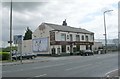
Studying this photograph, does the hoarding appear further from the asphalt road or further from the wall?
the asphalt road

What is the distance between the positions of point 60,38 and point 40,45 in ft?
19.8

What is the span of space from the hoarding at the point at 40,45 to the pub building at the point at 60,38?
0.53 meters

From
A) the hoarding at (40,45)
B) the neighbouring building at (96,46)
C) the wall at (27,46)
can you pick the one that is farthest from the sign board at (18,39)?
the neighbouring building at (96,46)

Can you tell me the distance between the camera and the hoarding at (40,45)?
67.4 meters

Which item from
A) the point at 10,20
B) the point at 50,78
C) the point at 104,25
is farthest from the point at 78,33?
the point at 50,78

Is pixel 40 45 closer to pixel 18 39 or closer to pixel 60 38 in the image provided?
pixel 60 38

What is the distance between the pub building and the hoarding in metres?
0.53

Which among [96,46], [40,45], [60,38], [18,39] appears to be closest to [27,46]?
[40,45]

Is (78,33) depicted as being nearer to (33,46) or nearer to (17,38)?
(33,46)

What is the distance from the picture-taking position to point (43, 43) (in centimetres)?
6831

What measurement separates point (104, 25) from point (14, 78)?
60404 mm

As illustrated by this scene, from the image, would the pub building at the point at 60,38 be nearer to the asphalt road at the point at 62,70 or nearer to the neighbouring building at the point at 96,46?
the neighbouring building at the point at 96,46

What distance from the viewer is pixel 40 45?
6938 cm

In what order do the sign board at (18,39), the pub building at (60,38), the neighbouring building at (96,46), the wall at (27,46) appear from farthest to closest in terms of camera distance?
1. the neighbouring building at (96,46)
2. the wall at (27,46)
3. the pub building at (60,38)
4. the sign board at (18,39)
